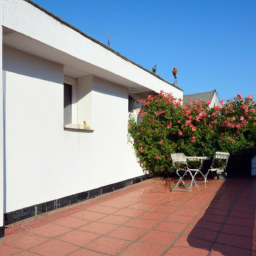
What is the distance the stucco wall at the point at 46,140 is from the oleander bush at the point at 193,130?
1411mm

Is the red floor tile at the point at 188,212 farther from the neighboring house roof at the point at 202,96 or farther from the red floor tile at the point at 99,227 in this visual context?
the neighboring house roof at the point at 202,96

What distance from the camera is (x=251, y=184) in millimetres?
7043

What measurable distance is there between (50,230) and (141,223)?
1.38 meters

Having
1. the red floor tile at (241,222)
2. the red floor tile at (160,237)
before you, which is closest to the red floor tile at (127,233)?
the red floor tile at (160,237)

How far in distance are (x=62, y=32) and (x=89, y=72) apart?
1.29m

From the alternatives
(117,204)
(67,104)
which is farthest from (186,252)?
(67,104)

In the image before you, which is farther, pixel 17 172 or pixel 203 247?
pixel 17 172

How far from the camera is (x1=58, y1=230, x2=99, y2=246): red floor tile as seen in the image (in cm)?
319

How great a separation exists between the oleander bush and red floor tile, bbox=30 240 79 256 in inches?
165

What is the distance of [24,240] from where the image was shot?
3248mm

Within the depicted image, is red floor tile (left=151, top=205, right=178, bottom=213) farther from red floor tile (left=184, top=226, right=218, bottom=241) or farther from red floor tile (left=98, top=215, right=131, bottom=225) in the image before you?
red floor tile (left=184, top=226, right=218, bottom=241)

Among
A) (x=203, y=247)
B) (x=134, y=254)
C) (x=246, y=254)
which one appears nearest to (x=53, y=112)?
(x=134, y=254)

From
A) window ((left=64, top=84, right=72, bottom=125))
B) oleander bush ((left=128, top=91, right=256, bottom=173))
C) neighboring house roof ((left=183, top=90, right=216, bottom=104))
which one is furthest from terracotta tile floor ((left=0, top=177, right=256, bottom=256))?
neighboring house roof ((left=183, top=90, right=216, bottom=104))

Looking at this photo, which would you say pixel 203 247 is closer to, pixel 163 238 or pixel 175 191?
pixel 163 238
